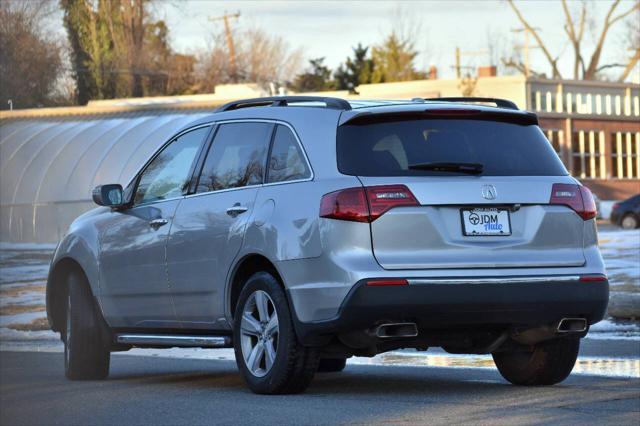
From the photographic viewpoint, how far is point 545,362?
933cm

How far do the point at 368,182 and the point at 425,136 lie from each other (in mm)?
573

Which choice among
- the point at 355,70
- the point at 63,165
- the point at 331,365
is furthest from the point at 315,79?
the point at 331,365

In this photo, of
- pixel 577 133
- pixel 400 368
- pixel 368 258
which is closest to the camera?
pixel 368 258

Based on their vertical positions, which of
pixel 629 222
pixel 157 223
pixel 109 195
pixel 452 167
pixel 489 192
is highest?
pixel 452 167

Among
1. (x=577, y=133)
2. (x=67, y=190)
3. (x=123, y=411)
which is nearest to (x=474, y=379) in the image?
(x=123, y=411)

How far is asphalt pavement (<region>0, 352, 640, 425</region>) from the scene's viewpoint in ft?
25.4

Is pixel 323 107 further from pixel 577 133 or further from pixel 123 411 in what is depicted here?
pixel 577 133

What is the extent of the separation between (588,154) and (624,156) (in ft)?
11.9

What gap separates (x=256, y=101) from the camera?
31.8 feet

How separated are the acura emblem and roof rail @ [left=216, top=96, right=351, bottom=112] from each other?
99 cm

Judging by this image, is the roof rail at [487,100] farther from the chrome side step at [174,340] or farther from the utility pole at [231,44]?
the utility pole at [231,44]

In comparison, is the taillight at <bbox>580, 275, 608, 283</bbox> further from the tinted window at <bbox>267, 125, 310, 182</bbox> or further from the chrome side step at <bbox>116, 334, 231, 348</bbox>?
the chrome side step at <bbox>116, 334, 231, 348</bbox>

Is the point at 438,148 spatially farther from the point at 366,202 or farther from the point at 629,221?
the point at 629,221

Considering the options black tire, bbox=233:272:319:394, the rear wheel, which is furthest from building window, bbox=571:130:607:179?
black tire, bbox=233:272:319:394
